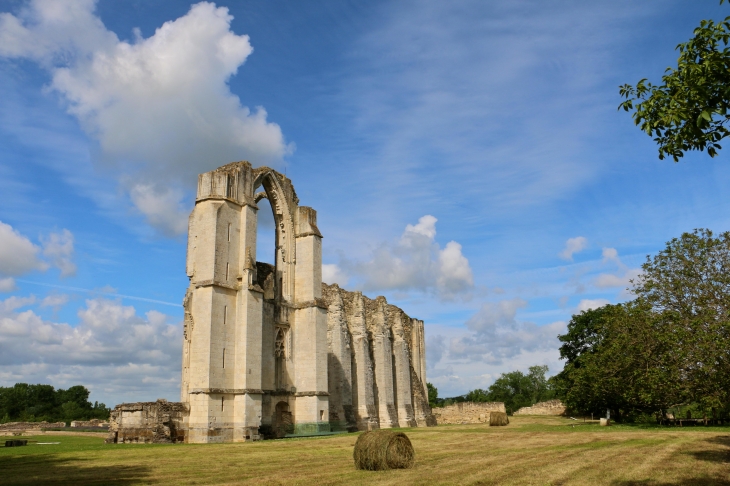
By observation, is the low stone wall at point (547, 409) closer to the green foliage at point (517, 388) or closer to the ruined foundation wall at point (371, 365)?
the ruined foundation wall at point (371, 365)

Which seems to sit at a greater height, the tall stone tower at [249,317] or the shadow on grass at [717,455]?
the tall stone tower at [249,317]

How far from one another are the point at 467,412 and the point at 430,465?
39.7 meters

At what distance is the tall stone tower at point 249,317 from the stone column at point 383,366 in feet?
26.3

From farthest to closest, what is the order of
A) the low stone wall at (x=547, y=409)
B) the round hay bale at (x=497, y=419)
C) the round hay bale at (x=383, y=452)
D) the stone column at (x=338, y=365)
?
the low stone wall at (x=547, y=409)
the round hay bale at (x=497, y=419)
the stone column at (x=338, y=365)
the round hay bale at (x=383, y=452)

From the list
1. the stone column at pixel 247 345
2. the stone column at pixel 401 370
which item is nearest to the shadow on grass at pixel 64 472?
the stone column at pixel 247 345

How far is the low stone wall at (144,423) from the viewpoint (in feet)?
75.8

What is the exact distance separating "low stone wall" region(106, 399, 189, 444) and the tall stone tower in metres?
1.01

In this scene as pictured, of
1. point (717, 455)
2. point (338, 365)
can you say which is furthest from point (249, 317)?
point (717, 455)

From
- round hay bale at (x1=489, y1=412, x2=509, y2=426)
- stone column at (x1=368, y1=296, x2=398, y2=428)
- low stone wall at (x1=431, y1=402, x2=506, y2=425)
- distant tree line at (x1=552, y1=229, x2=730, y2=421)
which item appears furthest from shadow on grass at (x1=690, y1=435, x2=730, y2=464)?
low stone wall at (x1=431, y1=402, x2=506, y2=425)

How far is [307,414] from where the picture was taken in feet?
98.8

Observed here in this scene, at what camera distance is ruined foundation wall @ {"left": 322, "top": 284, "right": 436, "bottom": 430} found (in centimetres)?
3450

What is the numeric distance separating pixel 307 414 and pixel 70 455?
47.9 feet

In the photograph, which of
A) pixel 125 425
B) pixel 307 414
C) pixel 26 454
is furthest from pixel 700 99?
pixel 307 414

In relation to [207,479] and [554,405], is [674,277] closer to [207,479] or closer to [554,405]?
[207,479]
